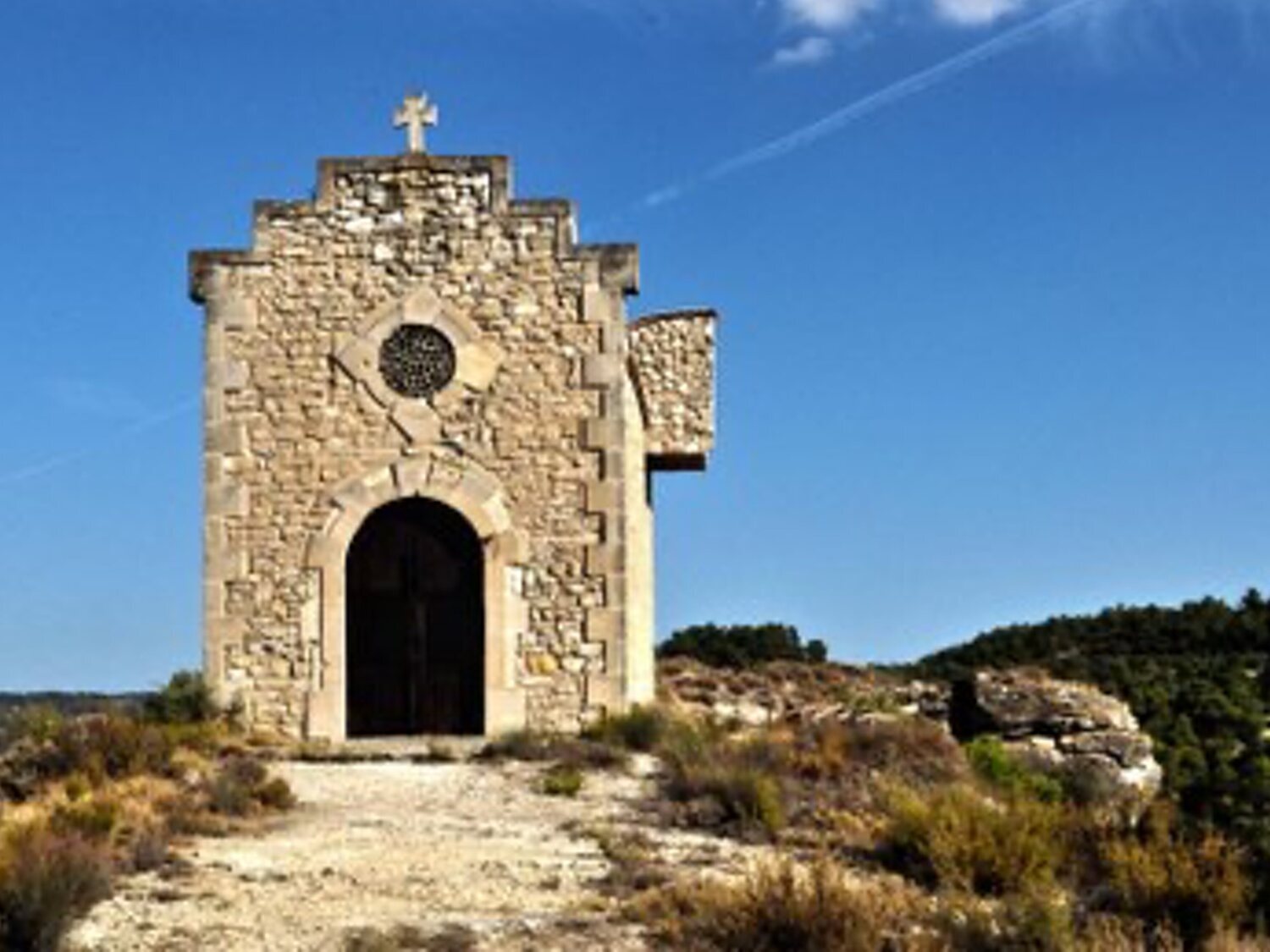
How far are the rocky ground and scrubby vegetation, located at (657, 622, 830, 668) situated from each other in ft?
63.9

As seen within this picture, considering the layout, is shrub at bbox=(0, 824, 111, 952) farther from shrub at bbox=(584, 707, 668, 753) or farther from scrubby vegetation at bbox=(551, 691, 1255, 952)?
shrub at bbox=(584, 707, 668, 753)

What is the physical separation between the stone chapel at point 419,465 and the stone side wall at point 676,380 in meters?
2.90

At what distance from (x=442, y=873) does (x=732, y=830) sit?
2.73 m

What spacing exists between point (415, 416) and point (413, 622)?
226 centimetres

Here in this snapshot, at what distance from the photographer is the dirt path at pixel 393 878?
991 cm

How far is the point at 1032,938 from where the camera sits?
9.41 meters

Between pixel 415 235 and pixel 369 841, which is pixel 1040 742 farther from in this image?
pixel 369 841

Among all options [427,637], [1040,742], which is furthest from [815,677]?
[427,637]

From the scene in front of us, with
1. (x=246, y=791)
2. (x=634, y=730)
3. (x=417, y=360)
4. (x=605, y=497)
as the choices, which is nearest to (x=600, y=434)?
(x=605, y=497)

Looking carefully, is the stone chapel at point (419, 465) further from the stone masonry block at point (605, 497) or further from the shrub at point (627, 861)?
the shrub at point (627, 861)

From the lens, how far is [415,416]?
19.9m

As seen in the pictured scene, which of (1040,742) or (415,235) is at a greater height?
(415,235)

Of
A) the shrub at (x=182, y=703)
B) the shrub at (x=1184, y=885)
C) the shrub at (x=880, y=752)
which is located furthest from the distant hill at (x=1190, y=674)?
the shrub at (x=182, y=703)

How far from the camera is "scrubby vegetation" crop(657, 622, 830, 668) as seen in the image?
117 ft
